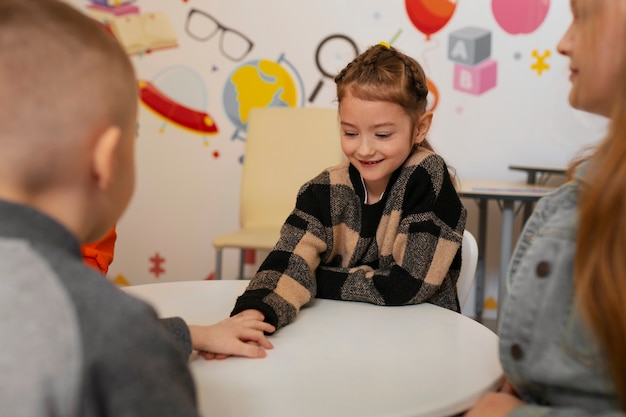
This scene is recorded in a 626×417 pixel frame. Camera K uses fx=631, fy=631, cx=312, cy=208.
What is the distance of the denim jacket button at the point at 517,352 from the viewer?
72 cm

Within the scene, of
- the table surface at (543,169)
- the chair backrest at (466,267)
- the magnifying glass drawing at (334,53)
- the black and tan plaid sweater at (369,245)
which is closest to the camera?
the black and tan plaid sweater at (369,245)

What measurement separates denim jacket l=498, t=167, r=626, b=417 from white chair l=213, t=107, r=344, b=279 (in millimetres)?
1951

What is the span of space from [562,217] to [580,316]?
0.12 meters

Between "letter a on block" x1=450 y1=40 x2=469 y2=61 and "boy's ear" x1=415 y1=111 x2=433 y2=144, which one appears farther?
"letter a on block" x1=450 y1=40 x2=469 y2=61

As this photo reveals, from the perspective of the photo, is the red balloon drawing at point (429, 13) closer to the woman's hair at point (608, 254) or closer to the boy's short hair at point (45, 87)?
the woman's hair at point (608, 254)

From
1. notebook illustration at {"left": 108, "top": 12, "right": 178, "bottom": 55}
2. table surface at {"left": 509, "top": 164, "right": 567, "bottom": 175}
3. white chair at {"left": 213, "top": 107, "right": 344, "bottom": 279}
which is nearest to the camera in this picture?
table surface at {"left": 509, "top": 164, "right": 567, "bottom": 175}

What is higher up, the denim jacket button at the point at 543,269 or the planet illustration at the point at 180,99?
the denim jacket button at the point at 543,269

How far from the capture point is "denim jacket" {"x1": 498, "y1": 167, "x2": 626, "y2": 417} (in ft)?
2.15

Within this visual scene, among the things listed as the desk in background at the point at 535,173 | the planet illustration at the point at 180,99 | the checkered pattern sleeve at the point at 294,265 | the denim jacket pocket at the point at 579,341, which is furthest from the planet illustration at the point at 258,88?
the denim jacket pocket at the point at 579,341

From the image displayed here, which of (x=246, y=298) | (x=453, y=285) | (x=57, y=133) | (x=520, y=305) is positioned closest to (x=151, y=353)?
(x=57, y=133)

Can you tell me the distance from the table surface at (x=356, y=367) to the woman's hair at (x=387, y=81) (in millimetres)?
488

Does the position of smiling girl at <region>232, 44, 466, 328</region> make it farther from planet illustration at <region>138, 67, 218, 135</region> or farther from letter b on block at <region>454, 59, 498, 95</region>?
planet illustration at <region>138, 67, 218, 135</region>

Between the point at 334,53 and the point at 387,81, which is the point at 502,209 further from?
the point at 387,81

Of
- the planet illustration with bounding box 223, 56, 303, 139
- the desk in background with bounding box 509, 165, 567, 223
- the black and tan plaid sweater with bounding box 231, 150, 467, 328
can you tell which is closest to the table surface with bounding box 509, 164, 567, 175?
the desk in background with bounding box 509, 165, 567, 223
